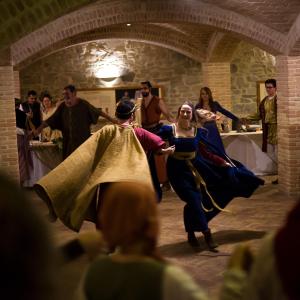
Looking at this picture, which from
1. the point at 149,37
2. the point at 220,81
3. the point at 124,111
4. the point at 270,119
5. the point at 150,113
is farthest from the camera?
the point at 149,37

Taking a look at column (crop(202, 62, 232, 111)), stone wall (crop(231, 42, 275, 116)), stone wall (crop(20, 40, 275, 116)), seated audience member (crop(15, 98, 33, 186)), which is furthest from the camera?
stone wall (crop(20, 40, 275, 116))

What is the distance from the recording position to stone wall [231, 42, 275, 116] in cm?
1617

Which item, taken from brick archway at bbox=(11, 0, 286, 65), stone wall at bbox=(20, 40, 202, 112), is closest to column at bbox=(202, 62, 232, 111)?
stone wall at bbox=(20, 40, 202, 112)

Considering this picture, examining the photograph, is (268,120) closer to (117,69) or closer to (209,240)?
(209,240)

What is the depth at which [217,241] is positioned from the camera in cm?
701

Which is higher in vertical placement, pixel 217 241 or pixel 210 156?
pixel 210 156

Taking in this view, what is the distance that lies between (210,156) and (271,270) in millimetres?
4949

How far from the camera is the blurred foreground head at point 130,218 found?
193 centimetres

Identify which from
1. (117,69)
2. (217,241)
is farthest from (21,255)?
(117,69)

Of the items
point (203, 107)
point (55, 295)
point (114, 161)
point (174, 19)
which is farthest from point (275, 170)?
point (55, 295)

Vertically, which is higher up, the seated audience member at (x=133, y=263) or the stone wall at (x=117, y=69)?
the stone wall at (x=117, y=69)

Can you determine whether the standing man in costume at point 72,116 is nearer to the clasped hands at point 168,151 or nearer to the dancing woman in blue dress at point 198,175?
the dancing woman in blue dress at point 198,175

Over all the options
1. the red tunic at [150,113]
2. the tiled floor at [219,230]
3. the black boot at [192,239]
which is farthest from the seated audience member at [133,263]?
the red tunic at [150,113]

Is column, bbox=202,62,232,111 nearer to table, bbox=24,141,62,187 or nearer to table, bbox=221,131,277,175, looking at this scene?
table, bbox=221,131,277,175
